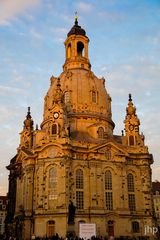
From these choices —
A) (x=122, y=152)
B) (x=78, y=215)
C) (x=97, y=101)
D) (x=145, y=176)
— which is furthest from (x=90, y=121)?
(x=78, y=215)

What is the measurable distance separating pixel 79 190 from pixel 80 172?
3.07 m

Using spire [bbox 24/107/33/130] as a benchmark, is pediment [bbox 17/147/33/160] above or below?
below

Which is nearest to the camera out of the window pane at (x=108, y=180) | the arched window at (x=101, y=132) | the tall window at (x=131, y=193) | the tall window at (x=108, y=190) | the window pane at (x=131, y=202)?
the tall window at (x=108, y=190)

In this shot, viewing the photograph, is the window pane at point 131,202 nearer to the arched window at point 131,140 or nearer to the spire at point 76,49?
the arched window at point 131,140

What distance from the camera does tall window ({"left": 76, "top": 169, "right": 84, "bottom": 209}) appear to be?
55.6 meters

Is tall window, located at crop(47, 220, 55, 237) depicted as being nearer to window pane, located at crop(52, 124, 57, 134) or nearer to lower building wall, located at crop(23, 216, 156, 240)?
lower building wall, located at crop(23, 216, 156, 240)

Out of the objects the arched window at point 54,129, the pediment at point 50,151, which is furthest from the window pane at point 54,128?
the pediment at point 50,151

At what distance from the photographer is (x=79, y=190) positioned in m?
56.5

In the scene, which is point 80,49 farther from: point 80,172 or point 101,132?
point 80,172

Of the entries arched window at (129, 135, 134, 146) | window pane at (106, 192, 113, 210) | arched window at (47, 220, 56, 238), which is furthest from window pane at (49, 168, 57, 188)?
arched window at (129, 135, 134, 146)

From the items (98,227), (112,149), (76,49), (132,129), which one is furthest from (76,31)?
(98,227)

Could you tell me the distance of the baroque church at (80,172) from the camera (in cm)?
5478

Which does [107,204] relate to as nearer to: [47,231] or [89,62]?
[47,231]

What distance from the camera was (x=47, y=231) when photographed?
5312 centimetres
